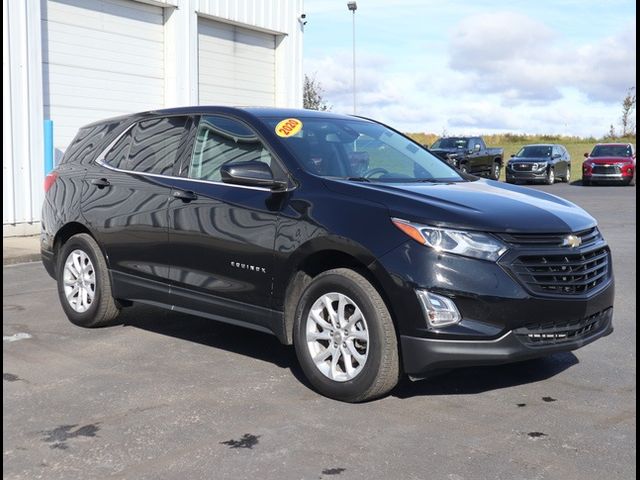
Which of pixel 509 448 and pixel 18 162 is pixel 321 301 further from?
pixel 18 162

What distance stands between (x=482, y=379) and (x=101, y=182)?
3.37m

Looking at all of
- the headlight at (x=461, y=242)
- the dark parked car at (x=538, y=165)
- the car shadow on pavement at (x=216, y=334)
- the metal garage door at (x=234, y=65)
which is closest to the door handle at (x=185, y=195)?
the car shadow on pavement at (x=216, y=334)

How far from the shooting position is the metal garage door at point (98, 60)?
14398mm

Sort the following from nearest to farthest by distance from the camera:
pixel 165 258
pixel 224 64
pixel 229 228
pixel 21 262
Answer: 1. pixel 229 228
2. pixel 165 258
3. pixel 21 262
4. pixel 224 64

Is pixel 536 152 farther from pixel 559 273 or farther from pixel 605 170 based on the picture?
pixel 559 273

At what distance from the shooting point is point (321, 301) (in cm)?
499

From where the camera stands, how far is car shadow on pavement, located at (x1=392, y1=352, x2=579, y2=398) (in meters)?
5.14

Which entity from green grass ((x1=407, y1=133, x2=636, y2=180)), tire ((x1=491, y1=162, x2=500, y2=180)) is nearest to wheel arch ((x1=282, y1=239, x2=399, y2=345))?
tire ((x1=491, y1=162, x2=500, y2=180))

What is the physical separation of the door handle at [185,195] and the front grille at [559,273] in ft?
7.68

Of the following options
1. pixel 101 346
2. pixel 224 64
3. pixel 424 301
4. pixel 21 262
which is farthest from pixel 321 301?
pixel 224 64

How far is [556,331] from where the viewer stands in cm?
477

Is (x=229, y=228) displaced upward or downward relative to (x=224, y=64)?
downward

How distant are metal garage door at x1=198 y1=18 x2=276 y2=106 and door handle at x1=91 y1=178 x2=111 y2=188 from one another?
10.9m

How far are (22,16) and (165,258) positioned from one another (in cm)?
894
